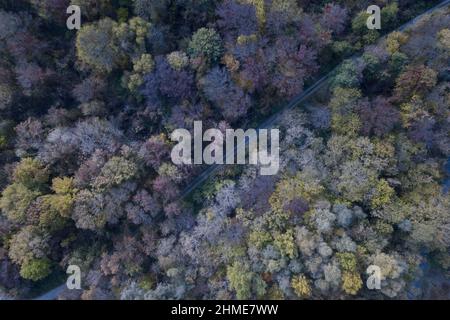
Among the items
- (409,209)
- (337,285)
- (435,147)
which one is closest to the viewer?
(337,285)

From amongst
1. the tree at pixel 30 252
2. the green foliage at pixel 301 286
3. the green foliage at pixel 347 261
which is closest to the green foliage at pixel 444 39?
the green foliage at pixel 347 261

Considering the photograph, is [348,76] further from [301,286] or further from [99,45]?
[99,45]

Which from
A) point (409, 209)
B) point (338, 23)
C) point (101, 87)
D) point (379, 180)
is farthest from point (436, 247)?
point (101, 87)

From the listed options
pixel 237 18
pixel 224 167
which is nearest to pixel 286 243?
pixel 224 167

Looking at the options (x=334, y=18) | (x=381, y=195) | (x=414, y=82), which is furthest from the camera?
(x=334, y=18)

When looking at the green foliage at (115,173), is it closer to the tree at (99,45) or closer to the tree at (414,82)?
the tree at (99,45)

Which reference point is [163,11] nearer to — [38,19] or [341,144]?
[38,19]

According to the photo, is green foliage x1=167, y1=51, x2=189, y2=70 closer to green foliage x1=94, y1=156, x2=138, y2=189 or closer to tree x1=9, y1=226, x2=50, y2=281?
green foliage x1=94, y1=156, x2=138, y2=189
